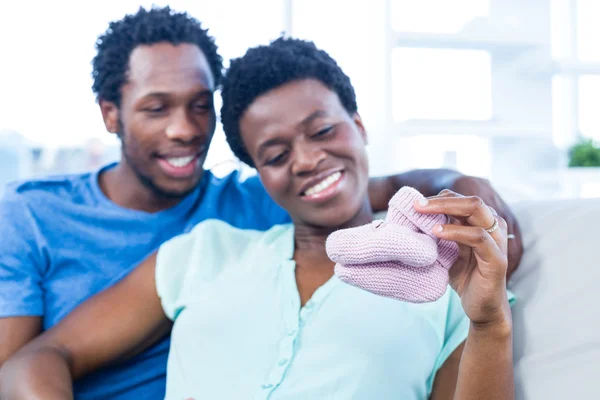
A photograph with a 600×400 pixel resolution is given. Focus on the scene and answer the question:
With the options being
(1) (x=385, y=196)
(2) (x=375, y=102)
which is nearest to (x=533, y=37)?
(2) (x=375, y=102)

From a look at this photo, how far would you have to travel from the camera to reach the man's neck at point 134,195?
150cm

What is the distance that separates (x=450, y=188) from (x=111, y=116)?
2.66 ft

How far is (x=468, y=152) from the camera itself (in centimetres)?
332

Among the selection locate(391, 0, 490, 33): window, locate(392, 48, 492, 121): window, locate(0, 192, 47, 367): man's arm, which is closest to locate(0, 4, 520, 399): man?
locate(0, 192, 47, 367): man's arm

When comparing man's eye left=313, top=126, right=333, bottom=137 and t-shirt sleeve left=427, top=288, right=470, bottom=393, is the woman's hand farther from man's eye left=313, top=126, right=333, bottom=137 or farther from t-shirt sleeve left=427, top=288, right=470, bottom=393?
man's eye left=313, top=126, right=333, bottom=137

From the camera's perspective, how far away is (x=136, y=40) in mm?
1491

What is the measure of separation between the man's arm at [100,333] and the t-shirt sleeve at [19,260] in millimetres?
128

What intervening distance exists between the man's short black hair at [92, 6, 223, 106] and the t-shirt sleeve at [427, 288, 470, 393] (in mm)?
786

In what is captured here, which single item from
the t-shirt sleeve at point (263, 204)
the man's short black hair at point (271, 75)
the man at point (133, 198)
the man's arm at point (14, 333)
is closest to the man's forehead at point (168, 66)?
the man at point (133, 198)

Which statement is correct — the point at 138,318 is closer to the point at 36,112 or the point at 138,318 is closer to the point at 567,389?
the point at 567,389

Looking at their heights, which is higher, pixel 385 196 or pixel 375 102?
pixel 375 102

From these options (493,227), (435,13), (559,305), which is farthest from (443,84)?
(493,227)

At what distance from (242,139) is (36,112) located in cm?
176

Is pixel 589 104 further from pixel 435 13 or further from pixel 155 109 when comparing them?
pixel 155 109
